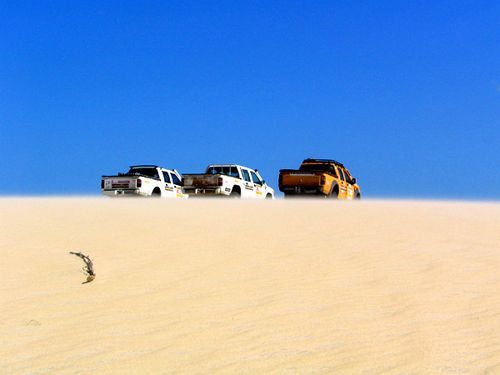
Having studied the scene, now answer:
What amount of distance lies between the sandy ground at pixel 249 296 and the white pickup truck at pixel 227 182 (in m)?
11.1

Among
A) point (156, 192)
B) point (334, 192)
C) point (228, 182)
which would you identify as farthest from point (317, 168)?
point (156, 192)

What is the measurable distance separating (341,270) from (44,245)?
4.78 metres

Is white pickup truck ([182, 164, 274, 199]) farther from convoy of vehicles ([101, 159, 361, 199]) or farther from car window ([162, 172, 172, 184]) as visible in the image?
car window ([162, 172, 172, 184])

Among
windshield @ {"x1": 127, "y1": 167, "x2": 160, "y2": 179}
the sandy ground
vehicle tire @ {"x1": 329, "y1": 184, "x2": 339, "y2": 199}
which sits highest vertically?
windshield @ {"x1": 127, "y1": 167, "x2": 160, "y2": 179}

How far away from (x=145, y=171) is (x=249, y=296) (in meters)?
17.9

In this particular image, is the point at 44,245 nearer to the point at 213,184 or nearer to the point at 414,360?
the point at 414,360

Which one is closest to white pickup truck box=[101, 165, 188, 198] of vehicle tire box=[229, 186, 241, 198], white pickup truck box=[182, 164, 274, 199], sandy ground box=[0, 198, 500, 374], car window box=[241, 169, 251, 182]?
white pickup truck box=[182, 164, 274, 199]

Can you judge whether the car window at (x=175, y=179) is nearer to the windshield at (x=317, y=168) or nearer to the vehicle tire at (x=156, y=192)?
the vehicle tire at (x=156, y=192)

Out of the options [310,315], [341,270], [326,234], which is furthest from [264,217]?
[310,315]

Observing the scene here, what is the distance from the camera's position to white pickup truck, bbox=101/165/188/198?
2383cm

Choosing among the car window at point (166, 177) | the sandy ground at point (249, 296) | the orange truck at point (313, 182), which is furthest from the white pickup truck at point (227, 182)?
the sandy ground at point (249, 296)

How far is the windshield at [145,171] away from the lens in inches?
995

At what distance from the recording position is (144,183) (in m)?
24.0

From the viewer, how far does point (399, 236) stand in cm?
1167
